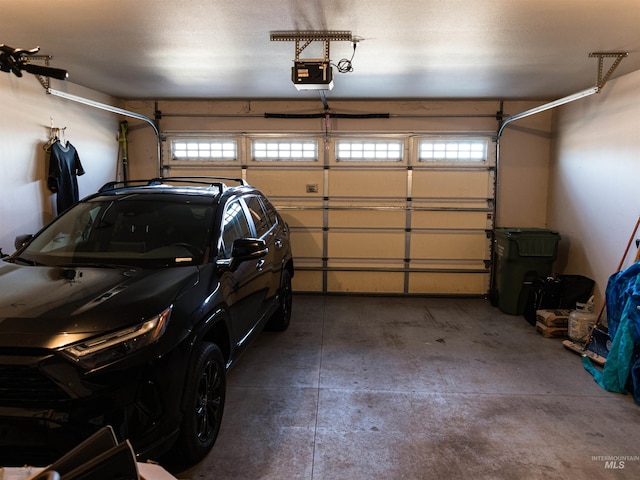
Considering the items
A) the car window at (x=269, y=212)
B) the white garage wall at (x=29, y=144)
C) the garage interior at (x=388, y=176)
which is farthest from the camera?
the car window at (x=269, y=212)

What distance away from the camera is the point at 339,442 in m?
2.96

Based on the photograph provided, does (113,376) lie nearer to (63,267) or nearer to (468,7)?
(63,267)

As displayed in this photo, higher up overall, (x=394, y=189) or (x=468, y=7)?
(x=468, y=7)

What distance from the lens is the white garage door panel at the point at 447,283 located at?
23.6 ft

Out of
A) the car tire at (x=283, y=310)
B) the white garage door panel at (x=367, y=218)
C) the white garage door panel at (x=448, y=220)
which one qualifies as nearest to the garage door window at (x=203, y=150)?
the white garage door panel at (x=367, y=218)

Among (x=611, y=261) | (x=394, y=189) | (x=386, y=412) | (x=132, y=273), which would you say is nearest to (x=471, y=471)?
(x=386, y=412)

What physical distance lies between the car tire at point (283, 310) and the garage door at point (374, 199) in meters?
1.86

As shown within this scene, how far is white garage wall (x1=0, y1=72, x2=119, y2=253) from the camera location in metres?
4.72

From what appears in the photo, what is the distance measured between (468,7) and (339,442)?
10.8 ft

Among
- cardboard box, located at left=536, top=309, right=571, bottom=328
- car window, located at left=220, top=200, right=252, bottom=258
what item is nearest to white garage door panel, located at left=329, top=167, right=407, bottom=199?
cardboard box, located at left=536, top=309, right=571, bottom=328

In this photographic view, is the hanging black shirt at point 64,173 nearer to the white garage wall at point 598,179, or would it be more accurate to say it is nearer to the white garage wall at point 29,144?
the white garage wall at point 29,144

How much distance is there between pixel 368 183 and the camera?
7141 mm

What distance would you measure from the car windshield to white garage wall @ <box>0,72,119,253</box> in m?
1.92

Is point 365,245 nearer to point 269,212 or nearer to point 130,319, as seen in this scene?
point 269,212
